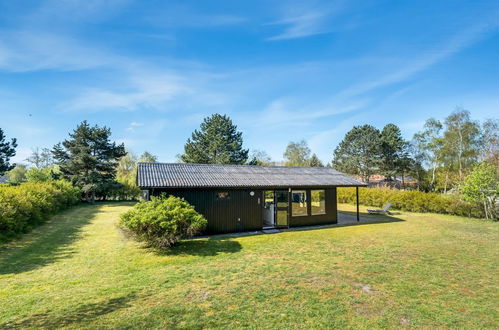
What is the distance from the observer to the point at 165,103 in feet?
59.3

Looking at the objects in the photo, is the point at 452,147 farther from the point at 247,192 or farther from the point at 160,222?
the point at 160,222

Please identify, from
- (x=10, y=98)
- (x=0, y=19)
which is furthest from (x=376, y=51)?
(x=10, y=98)

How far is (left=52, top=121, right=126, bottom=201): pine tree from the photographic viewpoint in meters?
24.7

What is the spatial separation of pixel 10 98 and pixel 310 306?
16.4 metres

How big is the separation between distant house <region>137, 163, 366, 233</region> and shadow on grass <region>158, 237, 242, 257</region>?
127cm

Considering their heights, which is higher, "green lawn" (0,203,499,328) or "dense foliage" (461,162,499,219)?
"dense foliage" (461,162,499,219)

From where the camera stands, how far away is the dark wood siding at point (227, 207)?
10.4 meters

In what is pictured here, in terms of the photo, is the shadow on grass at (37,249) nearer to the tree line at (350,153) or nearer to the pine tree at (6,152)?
the tree line at (350,153)

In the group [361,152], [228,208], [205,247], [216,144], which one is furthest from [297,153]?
[205,247]

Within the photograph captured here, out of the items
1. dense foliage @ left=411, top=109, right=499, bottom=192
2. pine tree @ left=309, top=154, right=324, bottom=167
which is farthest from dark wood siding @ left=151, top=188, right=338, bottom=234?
pine tree @ left=309, top=154, right=324, bottom=167

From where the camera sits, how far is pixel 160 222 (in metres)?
7.61

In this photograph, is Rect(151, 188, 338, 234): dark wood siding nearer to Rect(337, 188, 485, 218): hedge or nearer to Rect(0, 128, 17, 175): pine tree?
Rect(337, 188, 485, 218): hedge

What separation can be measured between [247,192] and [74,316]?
8046mm

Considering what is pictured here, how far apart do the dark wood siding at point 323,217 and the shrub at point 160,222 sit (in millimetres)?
5901
